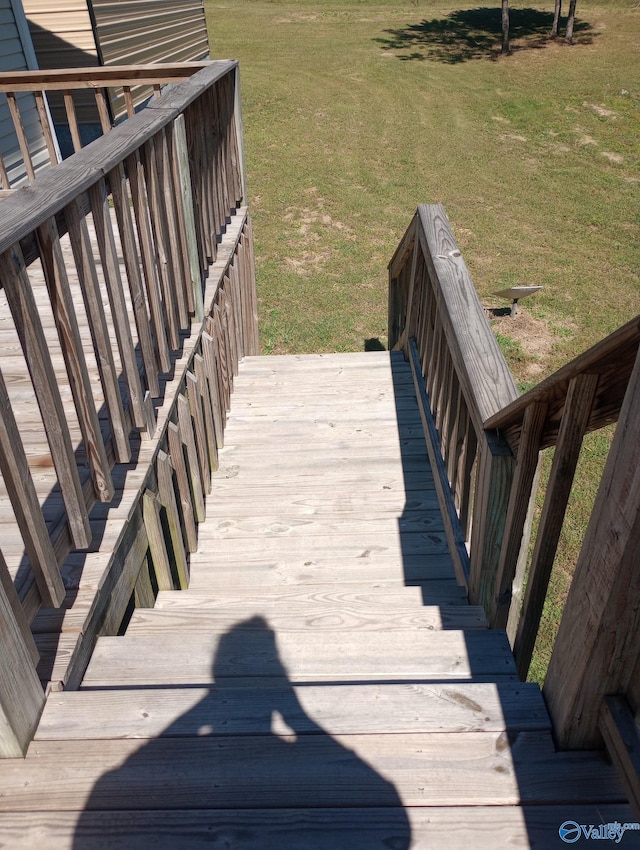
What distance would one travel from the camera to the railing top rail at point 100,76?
4.43 m

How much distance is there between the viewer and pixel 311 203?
37.2ft

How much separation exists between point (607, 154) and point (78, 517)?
46.1ft

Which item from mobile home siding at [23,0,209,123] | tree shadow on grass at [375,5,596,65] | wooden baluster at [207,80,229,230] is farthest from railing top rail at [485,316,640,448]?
tree shadow on grass at [375,5,596,65]

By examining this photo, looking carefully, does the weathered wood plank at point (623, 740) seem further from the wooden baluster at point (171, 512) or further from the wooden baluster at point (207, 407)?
the wooden baluster at point (207, 407)

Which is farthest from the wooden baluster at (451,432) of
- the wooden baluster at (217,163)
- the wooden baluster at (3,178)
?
the wooden baluster at (3,178)

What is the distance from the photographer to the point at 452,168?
41.4 feet

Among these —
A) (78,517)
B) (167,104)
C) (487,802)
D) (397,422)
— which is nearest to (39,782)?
(78,517)

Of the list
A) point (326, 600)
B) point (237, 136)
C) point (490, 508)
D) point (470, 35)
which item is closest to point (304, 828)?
point (490, 508)

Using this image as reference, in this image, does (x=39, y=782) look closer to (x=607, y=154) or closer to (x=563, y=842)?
(x=563, y=842)

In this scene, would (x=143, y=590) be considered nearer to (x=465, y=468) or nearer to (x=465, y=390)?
(x=465, y=468)

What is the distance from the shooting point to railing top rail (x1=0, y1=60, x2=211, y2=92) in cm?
443

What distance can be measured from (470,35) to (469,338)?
2246 cm

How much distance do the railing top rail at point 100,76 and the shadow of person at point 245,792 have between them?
13.2 ft

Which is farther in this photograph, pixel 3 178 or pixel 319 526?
pixel 3 178
